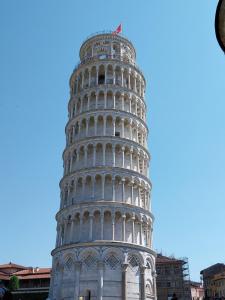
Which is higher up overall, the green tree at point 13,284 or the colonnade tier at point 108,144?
the colonnade tier at point 108,144

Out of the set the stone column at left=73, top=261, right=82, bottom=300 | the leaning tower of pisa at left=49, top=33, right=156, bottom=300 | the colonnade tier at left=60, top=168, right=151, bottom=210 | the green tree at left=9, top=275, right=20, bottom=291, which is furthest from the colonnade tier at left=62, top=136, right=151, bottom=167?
the green tree at left=9, top=275, right=20, bottom=291

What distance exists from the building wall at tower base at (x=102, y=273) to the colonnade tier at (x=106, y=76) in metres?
18.6

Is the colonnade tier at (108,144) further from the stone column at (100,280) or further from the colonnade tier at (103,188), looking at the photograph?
the stone column at (100,280)

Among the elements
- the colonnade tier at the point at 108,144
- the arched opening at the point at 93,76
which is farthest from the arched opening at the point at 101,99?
the colonnade tier at the point at 108,144

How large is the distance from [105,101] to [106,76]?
3.63m

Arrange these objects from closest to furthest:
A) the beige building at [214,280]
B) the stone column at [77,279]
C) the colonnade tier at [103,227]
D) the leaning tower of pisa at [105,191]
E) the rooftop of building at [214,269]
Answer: the stone column at [77,279], the leaning tower of pisa at [105,191], the colonnade tier at [103,227], the beige building at [214,280], the rooftop of building at [214,269]

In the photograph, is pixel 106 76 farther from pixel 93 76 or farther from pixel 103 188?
pixel 103 188

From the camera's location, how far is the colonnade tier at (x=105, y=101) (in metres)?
40.0

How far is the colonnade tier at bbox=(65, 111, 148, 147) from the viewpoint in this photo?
38406 millimetres

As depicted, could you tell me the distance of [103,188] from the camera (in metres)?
34.7

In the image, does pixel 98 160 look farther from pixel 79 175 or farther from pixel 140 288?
pixel 140 288

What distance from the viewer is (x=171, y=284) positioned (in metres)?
66.1

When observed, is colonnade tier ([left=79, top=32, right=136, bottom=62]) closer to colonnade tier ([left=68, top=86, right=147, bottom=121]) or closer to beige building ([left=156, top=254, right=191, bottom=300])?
colonnade tier ([left=68, top=86, right=147, bottom=121])

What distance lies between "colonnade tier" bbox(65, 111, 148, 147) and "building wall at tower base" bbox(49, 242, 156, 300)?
12.0 metres
